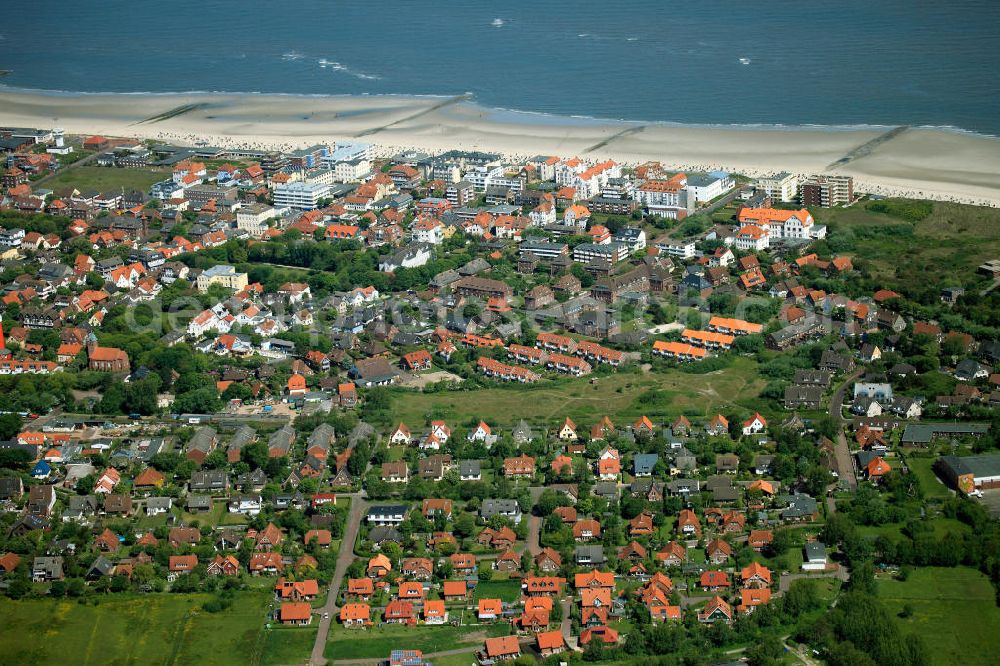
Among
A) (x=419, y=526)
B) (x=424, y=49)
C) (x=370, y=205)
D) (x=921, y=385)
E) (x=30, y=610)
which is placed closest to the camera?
(x=30, y=610)

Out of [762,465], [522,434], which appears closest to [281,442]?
[522,434]

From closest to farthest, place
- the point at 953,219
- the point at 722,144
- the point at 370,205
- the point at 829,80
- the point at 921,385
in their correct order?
the point at 921,385 < the point at 953,219 < the point at 370,205 < the point at 722,144 < the point at 829,80

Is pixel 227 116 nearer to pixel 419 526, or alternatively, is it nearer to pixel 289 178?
pixel 289 178

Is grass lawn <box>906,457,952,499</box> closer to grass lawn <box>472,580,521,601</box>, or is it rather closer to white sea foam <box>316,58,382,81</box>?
grass lawn <box>472,580,521,601</box>

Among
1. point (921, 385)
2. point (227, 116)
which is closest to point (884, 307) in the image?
point (921, 385)

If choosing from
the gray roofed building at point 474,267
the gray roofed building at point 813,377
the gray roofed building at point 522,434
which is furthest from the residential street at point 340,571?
the gray roofed building at point 474,267

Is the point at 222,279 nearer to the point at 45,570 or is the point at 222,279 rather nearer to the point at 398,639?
the point at 45,570
